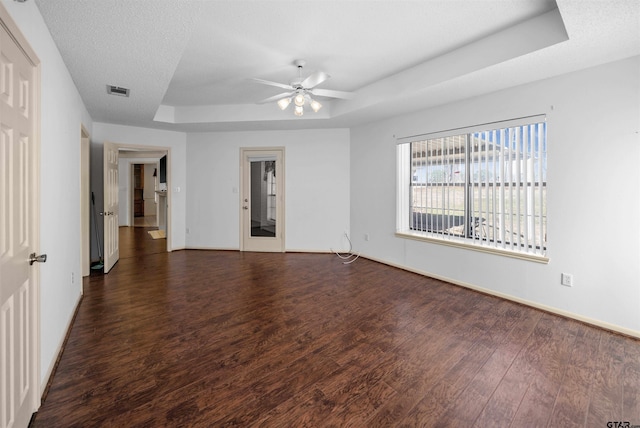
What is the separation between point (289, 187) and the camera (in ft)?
19.5

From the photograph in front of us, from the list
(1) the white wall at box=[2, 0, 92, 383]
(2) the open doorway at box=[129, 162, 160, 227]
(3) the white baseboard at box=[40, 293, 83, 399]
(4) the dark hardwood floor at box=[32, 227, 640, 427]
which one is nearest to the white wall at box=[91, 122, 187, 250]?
(1) the white wall at box=[2, 0, 92, 383]

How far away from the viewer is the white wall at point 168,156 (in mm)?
5047

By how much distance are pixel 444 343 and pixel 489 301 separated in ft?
4.36

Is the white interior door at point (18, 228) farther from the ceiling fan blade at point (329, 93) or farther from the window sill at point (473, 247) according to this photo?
the window sill at point (473, 247)

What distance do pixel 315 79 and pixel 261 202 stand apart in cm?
353

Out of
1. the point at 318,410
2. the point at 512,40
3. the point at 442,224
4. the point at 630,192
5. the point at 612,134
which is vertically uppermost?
the point at 512,40

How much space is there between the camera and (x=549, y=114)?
3.10 meters

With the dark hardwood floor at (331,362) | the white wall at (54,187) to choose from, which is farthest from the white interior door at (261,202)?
the white wall at (54,187)

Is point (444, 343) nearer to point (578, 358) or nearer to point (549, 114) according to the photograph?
point (578, 358)

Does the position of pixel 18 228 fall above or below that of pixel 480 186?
below

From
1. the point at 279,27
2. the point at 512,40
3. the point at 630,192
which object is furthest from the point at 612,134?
the point at 279,27

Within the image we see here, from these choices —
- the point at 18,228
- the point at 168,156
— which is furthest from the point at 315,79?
the point at 168,156

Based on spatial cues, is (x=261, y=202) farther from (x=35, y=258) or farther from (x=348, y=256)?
(x=35, y=258)

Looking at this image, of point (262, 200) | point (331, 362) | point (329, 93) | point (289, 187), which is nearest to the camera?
point (331, 362)
